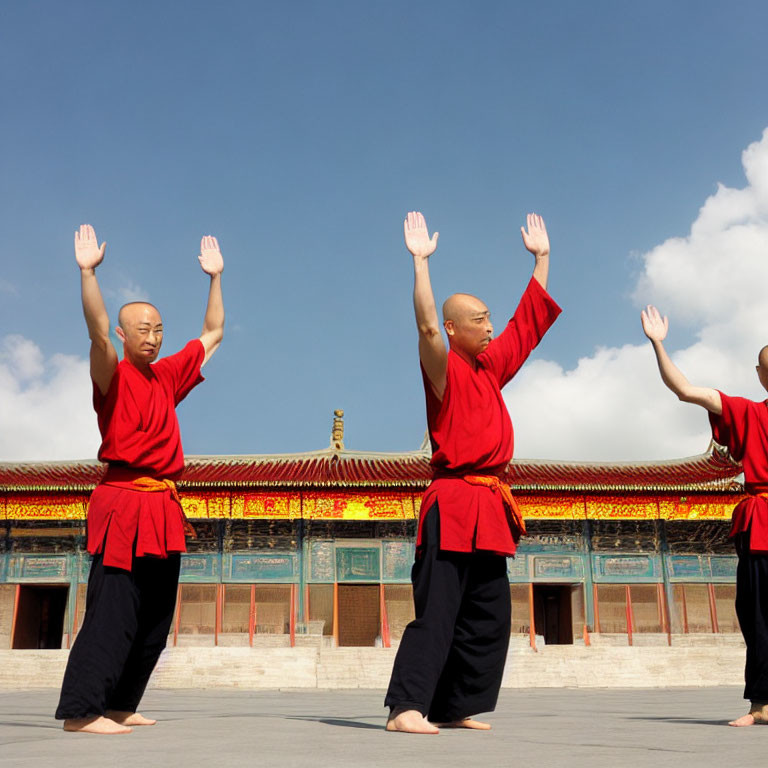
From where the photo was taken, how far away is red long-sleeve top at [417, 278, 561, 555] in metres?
3.26

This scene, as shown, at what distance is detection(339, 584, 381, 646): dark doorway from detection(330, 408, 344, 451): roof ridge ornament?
3.55 metres

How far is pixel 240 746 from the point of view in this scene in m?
2.41

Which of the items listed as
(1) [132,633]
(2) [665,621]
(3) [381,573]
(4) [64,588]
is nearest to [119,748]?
(1) [132,633]

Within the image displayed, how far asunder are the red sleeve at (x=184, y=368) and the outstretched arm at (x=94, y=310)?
368 mm

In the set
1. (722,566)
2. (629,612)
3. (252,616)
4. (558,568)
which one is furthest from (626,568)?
(252,616)

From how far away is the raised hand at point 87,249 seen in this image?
342 cm

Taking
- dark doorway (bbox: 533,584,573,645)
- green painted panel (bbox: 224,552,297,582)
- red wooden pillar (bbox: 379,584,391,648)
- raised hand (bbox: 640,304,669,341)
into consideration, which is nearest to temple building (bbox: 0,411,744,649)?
green painted panel (bbox: 224,552,297,582)

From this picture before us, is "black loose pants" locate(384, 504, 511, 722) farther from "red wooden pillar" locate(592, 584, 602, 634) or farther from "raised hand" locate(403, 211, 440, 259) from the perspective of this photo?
"red wooden pillar" locate(592, 584, 602, 634)

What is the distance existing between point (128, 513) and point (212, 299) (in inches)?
49.7

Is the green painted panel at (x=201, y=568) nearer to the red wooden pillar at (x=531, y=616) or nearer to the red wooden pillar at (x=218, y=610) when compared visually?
the red wooden pillar at (x=218, y=610)

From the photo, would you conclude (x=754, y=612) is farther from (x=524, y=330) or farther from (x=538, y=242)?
(x=538, y=242)

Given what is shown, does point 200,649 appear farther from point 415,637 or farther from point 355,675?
point 415,637

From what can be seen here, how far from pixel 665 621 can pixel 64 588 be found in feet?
41.9

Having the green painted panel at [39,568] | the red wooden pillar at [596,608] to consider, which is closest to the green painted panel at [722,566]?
the red wooden pillar at [596,608]
